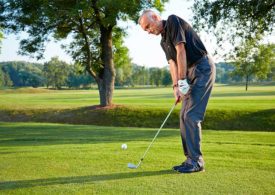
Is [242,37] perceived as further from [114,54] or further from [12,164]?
[12,164]

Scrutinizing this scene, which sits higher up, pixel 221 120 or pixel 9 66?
pixel 9 66

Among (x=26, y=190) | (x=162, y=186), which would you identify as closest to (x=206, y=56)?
(x=162, y=186)

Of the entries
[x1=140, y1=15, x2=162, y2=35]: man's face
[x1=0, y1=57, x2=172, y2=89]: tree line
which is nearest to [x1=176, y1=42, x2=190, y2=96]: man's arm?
[x1=140, y1=15, x2=162, y2=35]: man's face

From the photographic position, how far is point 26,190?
16.0 ft

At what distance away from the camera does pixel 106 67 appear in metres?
30.9

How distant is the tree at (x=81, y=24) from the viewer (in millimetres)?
27031

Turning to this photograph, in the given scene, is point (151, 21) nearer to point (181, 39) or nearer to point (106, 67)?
point (181, 39)

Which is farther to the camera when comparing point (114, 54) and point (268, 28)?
point (114, 54)

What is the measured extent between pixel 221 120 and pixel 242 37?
6.38 metres

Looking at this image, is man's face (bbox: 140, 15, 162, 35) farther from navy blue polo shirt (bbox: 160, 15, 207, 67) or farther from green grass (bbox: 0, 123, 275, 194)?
green grass (bbox: 0, 123, 275, 194)

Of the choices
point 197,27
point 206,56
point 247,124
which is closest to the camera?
point 206,56

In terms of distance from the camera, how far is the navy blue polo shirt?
588 cm

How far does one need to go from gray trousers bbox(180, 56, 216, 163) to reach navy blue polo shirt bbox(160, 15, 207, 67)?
0.15 m

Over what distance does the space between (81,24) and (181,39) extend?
2487 centimetres
